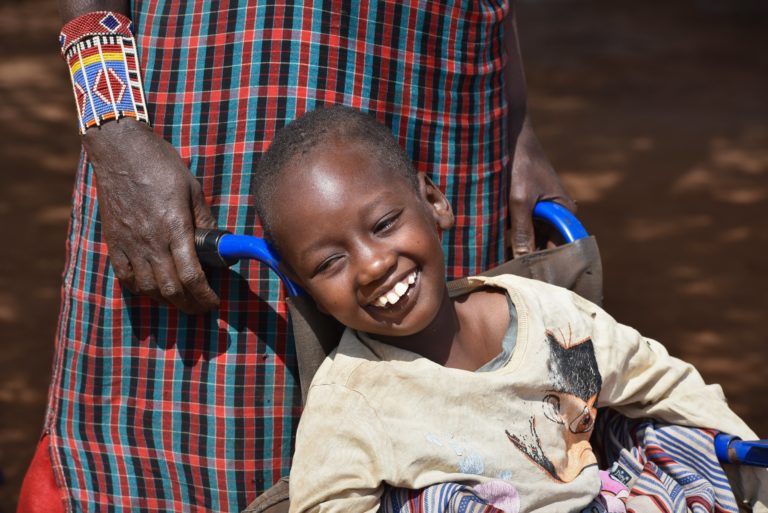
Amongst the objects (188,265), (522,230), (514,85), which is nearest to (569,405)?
(522,230)

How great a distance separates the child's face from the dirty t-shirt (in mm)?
114

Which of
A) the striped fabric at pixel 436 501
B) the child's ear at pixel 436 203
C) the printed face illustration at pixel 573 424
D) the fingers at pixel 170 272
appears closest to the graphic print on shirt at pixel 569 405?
the printed face illustration at pixel 573 424

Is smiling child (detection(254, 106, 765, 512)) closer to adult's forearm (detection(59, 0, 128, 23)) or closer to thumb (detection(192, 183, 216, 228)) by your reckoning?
thumb (detection(192, 183, 216, 228))

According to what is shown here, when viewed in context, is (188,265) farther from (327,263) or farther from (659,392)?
(659,392)

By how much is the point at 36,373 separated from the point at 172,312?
7.58 feet

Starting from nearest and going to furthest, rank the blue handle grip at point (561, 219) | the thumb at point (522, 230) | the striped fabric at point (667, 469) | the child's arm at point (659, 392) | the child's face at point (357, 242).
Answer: the child's face at point (357, 242) < the striped fabric at point (667, 469) < the child's arm at point (659, 392) < the blue handle grip at point (561, 219) < the thumb at point (522, 230)

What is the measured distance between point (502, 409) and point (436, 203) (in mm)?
475

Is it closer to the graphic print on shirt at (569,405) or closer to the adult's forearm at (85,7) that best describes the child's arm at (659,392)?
the graphic print on shirt at (569,405)

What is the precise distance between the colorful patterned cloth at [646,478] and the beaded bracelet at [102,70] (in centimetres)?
100

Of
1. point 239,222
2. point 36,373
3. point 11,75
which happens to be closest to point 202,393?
point 239,222

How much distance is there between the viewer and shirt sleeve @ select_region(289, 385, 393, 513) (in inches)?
65.4

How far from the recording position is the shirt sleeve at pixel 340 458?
5.45 feet

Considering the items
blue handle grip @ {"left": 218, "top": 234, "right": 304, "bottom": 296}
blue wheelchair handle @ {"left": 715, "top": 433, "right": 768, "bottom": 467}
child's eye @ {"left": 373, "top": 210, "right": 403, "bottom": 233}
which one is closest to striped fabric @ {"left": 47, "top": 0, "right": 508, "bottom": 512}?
blue handle grip @ {"left": 218, "top": 234, "right": 304, "bottom": 296}

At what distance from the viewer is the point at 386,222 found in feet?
5.93
